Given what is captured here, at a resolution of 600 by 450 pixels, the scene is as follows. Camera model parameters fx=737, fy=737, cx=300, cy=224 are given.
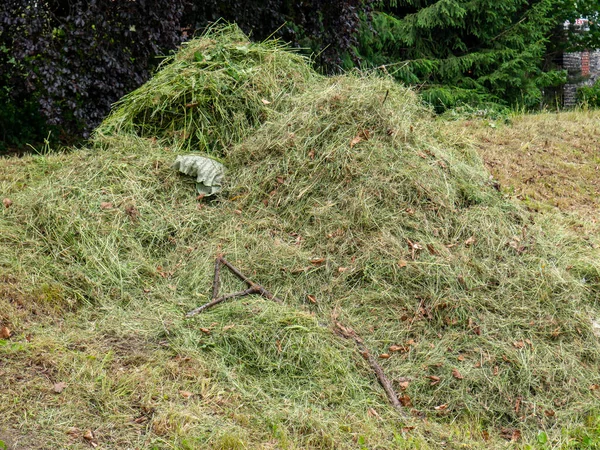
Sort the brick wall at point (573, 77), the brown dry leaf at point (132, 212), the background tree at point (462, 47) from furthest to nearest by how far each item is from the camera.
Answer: the brick wall at point (573, 77) → the background tree at point (462, 47) → the brown dry leaf at point (132, 212)

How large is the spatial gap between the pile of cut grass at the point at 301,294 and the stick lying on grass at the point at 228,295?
72 millimetres

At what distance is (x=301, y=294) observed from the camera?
15.1ft

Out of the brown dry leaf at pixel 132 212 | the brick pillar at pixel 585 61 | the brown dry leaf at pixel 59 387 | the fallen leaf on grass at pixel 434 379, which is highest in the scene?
the brown dry leaf at pixel 132 212

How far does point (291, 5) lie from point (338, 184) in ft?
12.8

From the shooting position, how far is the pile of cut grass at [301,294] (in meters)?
3.76

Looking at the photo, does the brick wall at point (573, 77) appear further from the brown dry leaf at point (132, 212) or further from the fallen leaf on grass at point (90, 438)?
the fallen leaf on grass at point (90, 438)

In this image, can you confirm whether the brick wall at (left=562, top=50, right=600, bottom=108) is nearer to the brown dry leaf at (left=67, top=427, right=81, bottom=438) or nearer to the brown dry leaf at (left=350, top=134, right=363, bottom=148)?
the brown dry leaf at (left=350, top=134, right=363, bottom=148)

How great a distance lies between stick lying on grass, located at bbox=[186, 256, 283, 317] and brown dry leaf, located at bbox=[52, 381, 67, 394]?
0.87m

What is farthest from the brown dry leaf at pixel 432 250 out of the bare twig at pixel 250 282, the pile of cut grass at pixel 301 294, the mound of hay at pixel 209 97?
the mound of hay at pixel 209 97

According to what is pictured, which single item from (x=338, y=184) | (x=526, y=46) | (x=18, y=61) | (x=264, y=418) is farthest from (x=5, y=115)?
(x=526, y=46)

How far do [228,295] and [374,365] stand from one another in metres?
0.99

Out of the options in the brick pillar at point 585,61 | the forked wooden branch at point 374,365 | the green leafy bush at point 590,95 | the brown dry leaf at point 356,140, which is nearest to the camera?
the forked wooden branch at point 374,365

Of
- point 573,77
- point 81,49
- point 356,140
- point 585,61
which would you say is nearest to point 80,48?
point 81,49

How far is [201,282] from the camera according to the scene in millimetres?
4672
